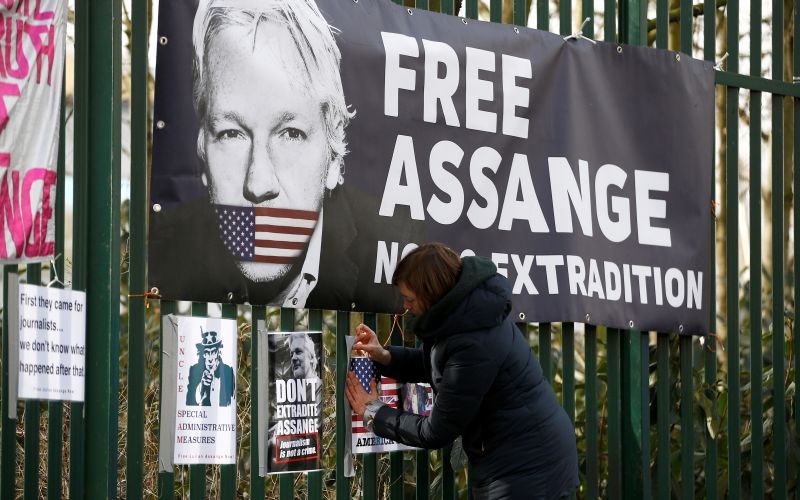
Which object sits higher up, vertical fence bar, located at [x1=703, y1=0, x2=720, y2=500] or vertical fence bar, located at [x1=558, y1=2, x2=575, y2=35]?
vertical fence bar, located at [x1=558, y1=2, x2=575, y2=35]

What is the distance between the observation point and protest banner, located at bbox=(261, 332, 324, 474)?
457cm

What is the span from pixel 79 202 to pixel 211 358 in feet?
2.31

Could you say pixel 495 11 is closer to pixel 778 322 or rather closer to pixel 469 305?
pixel 469 305

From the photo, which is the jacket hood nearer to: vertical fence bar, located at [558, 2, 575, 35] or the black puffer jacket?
the black puffer jacket

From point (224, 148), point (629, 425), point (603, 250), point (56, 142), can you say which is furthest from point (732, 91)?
point (56, 142)

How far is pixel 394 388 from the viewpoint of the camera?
495 centimetres

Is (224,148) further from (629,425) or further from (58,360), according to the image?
(629,425)

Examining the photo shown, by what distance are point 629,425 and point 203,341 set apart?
84.2 inches

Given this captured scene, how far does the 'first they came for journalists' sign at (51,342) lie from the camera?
157 inches

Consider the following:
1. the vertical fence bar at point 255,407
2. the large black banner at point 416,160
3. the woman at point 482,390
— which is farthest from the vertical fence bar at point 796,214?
the vertical fence bar at point 255,407

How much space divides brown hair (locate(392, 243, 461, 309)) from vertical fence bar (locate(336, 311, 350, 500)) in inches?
20.9

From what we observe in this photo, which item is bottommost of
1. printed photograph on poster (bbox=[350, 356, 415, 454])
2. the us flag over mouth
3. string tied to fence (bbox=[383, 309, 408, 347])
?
printed photograph on poster (bbox=[350, 356, 415, 454])

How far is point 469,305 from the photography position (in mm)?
4258

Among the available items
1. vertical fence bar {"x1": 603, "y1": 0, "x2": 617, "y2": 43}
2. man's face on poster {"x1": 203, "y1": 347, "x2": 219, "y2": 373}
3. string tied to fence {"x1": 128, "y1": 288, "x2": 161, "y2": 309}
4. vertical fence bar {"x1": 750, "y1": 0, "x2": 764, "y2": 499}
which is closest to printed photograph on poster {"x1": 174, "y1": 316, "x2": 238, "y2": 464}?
man's face on poster {"x1": 203, "y1": 347, "x2": 219, "y2": 373}
